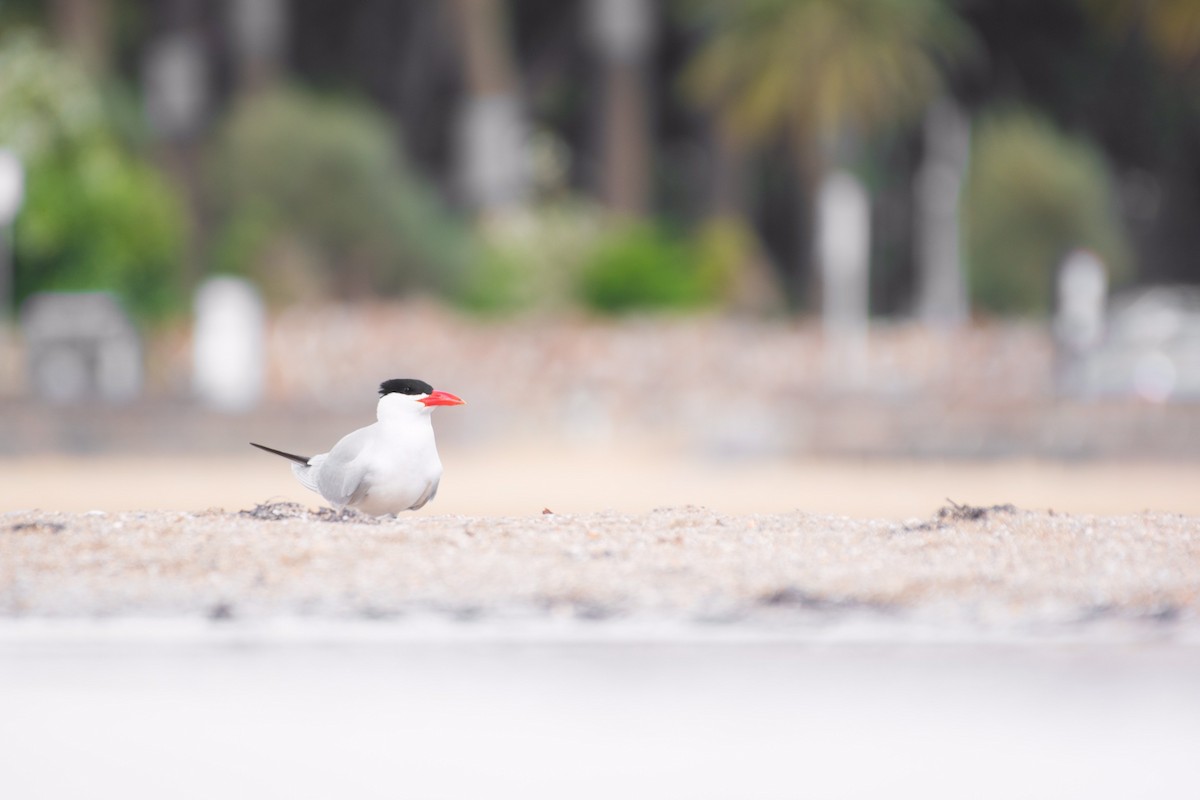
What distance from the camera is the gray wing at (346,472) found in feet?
11.8

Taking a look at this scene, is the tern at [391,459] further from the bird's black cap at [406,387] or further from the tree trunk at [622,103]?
the tree trunk at [622,103]

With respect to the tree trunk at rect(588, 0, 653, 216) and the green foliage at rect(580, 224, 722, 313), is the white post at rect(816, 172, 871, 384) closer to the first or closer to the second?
the green foliage at rect(580, 224, 722, 313)

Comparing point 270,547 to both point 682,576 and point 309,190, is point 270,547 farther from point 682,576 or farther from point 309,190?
point 309,190

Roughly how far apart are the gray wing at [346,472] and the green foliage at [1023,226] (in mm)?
24655

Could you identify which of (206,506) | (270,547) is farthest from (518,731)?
(206,506)

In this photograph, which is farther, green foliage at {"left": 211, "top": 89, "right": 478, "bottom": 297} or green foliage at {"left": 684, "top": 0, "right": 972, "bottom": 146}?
green foliage at {"left": 684, "top": 0, "right": 972, "bottom": 146}

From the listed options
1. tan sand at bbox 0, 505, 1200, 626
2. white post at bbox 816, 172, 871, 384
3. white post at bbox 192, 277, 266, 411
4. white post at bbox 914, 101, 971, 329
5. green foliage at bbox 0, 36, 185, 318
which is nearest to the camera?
tan sand at bbox 0, 505, 1200, 626

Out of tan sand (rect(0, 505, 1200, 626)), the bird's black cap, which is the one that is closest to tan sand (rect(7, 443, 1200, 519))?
tan sand (rect(0, 505, 1200, 626))

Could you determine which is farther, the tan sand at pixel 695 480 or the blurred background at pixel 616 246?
the blurred background at pixel 616 246

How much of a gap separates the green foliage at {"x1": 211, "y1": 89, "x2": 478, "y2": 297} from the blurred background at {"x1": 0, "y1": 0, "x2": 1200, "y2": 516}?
52 mm

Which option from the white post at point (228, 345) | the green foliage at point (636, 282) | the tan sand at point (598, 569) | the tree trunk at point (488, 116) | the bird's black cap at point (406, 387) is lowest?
the tan sand at point (598, 569)

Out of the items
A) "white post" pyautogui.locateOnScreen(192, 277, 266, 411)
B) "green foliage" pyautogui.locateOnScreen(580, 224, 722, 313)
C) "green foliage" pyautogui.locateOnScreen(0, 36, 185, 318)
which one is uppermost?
"green foliage" pyautogui.locateOnScreen(0, 36, 185, 318)

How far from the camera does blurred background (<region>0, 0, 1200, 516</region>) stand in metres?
13.9

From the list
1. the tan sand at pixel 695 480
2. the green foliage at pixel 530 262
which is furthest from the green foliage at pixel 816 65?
the tan sand at pixel 695 480
